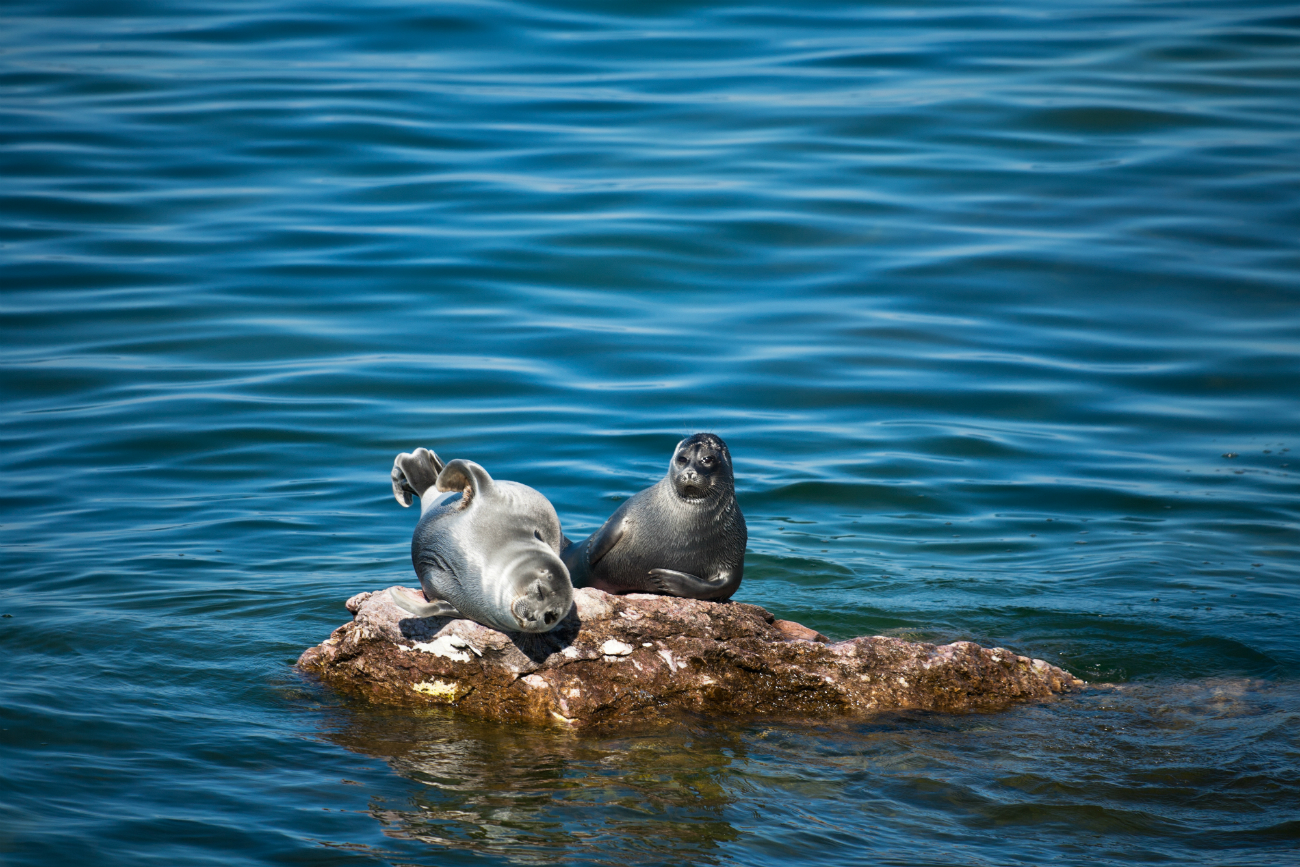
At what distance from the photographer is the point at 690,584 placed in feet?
19.1

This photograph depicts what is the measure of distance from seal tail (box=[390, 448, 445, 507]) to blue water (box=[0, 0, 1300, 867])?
1043mm

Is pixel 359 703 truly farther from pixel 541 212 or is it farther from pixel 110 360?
pixel 541 212

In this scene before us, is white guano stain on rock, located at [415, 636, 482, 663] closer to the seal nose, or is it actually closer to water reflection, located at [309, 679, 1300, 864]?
water reflection, located at [309, 679, 1300, 864]

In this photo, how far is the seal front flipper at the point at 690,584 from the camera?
5816mm

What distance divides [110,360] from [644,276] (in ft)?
18.9

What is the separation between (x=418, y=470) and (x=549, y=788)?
168 cm

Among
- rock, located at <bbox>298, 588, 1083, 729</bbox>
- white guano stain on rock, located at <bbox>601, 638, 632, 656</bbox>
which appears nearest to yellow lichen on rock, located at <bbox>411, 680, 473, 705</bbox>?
rock, located at <bbox>298, 588, 1083, 729</bbox>

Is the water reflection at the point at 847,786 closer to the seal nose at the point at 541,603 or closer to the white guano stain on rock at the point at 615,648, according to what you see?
the white guano stain on rock at the point at 615,648

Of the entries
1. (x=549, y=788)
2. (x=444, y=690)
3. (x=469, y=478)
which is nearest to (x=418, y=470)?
(x=469, y=478)

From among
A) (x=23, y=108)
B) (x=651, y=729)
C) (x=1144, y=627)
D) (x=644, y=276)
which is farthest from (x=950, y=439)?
(x=23, y=108)

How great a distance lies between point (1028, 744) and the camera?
5.39 m

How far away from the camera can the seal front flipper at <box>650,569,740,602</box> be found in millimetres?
5816

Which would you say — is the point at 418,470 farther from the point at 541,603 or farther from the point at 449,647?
the point at 541,603

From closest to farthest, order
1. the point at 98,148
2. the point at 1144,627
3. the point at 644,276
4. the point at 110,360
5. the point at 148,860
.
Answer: the point at 148,860, the point at 1144,627, the point at 110,360, the point at 644,276, the point at 98,148
